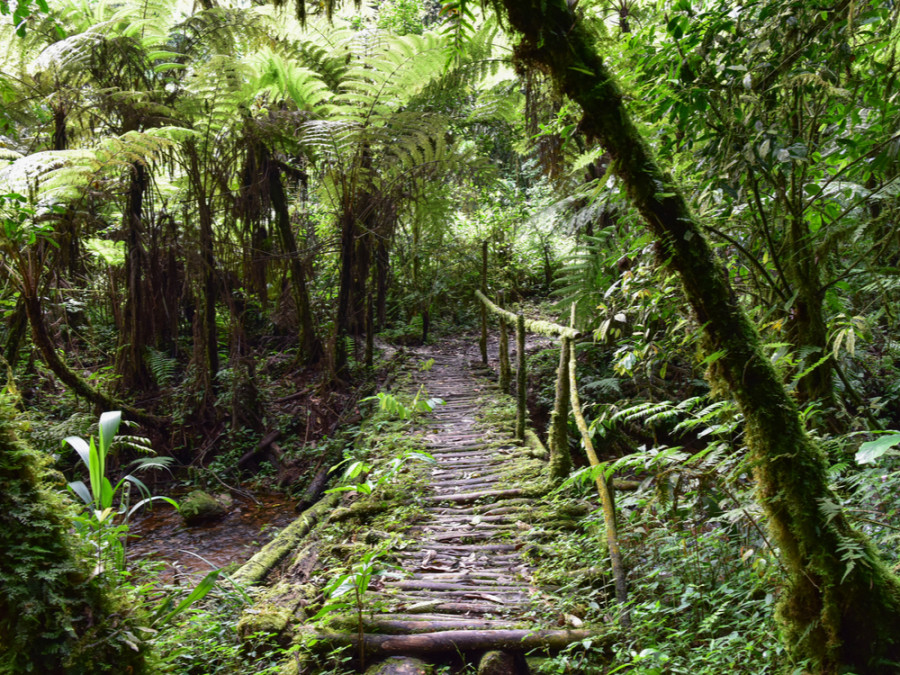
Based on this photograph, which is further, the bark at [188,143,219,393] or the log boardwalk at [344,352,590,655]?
the bark at [188,143,219,393]

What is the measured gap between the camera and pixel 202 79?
6.24 meters

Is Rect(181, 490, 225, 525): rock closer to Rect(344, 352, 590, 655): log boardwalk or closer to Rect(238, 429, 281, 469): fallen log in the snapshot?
Rect(238, 429, 281, 469): fallen log

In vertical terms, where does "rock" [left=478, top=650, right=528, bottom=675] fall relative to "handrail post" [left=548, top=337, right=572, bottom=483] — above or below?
below

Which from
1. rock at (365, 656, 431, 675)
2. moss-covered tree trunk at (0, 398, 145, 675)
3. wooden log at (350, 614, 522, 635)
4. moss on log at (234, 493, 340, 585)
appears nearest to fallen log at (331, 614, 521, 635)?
wooden log at (350, 614, 522, 635)

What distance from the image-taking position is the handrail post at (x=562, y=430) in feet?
13.0

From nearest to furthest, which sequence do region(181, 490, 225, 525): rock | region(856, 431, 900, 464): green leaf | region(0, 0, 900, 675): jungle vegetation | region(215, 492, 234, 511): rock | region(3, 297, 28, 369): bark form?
region(856, 431, 900, 464): green leaf, region(0, 0, 900, 675): jungle vegetation, region(181, 490, 225, 525): rock, region(215, 492, 234, 511): rock, region(3, 297, 28, 369): bark

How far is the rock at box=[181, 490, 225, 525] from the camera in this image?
18.1 ft

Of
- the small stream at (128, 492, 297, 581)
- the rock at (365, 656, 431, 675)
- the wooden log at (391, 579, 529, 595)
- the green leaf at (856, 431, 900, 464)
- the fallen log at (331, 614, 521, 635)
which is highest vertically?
the green leaf at (856, 431, 900, 464)

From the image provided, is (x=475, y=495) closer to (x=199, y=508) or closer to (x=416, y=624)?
(x=416, y=624)

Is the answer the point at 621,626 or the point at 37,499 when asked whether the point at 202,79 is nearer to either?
the point at 37,499

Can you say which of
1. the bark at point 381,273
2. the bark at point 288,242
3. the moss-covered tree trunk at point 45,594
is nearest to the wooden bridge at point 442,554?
the moss-covered tree trunk at point 45,594

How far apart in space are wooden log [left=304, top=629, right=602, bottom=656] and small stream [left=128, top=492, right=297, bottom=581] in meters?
2.70

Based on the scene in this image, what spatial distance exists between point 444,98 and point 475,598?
8.16m

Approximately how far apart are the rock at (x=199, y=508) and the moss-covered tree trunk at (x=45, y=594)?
4.10 meters
